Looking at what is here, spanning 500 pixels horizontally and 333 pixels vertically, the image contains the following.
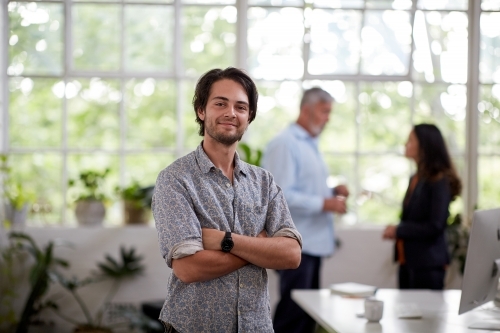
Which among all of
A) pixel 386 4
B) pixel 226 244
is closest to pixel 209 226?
pixel 226 244

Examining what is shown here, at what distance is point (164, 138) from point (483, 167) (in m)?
2.51

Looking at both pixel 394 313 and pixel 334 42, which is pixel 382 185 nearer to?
pixel 334 42

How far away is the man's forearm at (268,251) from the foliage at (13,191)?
2.85 meters

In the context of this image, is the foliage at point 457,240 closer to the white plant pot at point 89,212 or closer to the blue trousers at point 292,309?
the blue trousers at point 292,309

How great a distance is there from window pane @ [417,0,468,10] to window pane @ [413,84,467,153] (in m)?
0.61

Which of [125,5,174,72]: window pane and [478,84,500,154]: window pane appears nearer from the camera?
[125,5,174,72]: window pane

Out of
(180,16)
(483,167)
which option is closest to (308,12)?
(180,16)

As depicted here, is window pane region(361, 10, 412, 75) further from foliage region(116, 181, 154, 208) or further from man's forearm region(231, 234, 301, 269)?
man's forearm region(231, 234, 301, 269)

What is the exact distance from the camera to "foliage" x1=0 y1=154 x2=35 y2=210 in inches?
189

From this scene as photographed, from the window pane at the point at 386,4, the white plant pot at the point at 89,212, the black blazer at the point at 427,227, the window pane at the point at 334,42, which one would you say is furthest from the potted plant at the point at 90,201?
the window pane at the point at 386,4

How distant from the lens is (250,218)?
233 centimetres

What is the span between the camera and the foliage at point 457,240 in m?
5.30

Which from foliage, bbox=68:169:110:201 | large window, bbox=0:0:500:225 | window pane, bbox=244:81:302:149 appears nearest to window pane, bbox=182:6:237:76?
large window, bbox=0:0:500:225

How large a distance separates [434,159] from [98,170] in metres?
2.60
